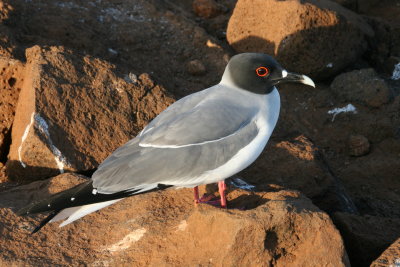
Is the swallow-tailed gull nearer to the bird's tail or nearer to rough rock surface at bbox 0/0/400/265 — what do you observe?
the bird's tail

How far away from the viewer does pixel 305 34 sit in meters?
6.97

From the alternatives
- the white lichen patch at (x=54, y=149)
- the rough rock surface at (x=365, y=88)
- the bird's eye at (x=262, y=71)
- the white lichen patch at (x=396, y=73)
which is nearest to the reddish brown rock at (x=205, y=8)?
the rough rock surface at (x=365, y=88)

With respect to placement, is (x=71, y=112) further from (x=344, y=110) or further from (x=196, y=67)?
(x=344, y=110)

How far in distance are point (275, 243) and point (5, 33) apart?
4.05m

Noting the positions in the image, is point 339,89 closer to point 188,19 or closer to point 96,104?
point 188,19

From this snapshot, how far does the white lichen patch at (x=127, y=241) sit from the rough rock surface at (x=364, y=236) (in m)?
1.43

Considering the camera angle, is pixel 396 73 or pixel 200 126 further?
pixel 396 73

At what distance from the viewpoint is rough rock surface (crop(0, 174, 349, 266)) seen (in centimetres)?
352

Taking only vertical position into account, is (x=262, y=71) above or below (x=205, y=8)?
above

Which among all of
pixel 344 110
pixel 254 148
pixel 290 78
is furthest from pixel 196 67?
pixel 254 148

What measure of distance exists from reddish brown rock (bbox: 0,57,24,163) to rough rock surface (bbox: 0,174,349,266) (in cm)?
119

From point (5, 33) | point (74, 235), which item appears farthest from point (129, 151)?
point (5, 33)

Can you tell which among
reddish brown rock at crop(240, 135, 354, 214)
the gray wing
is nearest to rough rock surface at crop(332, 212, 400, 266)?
reddish brown rock at crop(240, 135, 354, 214)

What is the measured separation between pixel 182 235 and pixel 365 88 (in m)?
3.97
